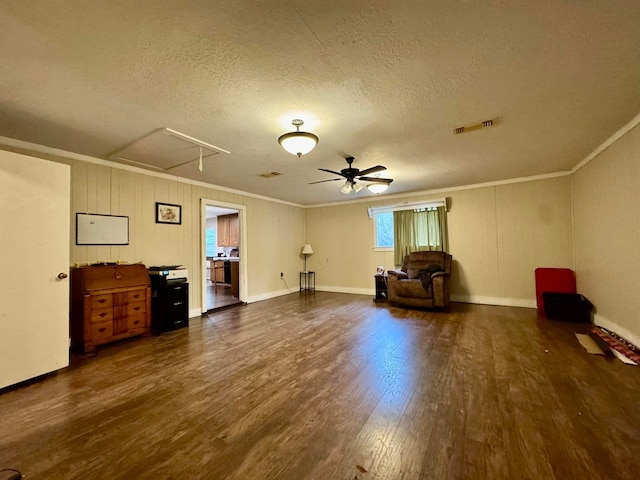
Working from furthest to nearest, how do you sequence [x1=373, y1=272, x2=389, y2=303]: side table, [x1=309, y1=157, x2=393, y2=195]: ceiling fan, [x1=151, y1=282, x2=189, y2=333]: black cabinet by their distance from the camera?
[x1=373, y1=272, x2=389, y2=303]: side table
[x1=151, y1=282, x2=189, y2=333]: black cabinet
[x1=309, y1=157, x2=393, y2=195]: ceiling fan

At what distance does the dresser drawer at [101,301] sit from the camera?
10.4ft

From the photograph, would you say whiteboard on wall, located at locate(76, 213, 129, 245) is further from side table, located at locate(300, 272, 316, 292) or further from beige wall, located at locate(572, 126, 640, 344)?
beige wall, located at locate(572, 126, 640, 344)

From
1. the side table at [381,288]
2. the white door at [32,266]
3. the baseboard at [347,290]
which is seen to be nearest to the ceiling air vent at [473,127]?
the side table at [381,288]

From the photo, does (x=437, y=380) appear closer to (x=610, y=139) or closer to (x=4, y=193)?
(x=610, y=139)

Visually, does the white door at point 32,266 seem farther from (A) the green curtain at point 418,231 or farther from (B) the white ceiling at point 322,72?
(A) the green curtain at point 418,231

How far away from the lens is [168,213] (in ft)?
14.8

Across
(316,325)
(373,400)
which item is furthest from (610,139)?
(316,325)

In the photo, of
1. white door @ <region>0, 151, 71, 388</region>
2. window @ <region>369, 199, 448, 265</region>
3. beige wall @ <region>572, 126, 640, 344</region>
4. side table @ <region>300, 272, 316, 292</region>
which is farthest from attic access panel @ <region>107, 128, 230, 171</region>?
beige wall @ <region>572, 126, 640, 344</region>

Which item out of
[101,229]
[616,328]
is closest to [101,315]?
[101,229]

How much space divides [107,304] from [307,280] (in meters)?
4.92

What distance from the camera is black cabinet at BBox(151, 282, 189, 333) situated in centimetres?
383

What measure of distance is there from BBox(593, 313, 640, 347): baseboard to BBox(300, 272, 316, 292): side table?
219 inches

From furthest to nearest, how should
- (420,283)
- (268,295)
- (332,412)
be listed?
(268,295) < (420,283) < (332,412)

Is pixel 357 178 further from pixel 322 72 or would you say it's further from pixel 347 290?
pixel 347 290
